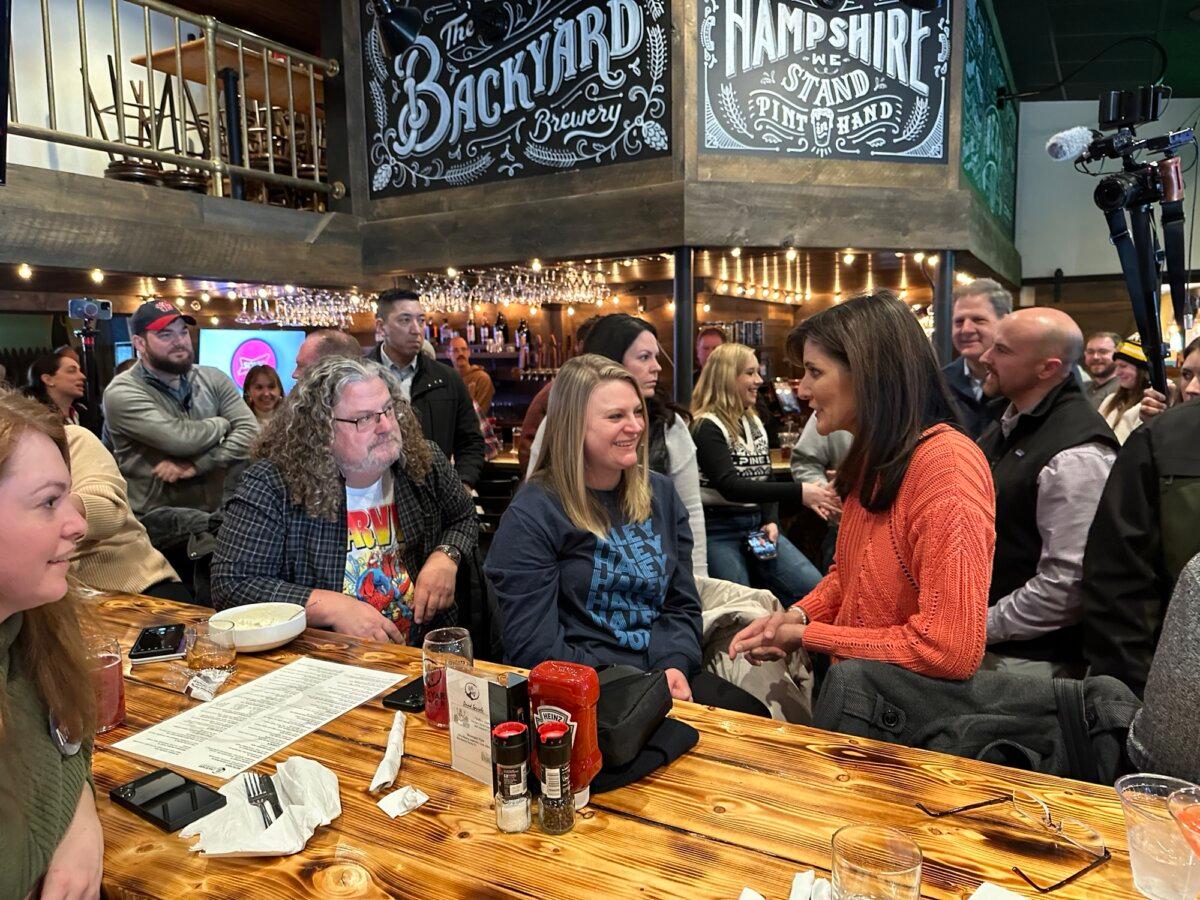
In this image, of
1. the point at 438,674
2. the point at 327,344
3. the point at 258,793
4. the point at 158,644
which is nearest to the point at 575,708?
the point at 438,674

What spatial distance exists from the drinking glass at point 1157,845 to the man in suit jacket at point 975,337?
274cm

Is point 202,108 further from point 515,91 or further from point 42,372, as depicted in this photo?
point 42,372

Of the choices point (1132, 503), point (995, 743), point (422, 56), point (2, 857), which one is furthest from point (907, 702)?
point (422, 56)

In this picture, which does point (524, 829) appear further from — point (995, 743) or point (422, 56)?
point (422, 56)

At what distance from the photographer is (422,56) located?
6266 millimetres

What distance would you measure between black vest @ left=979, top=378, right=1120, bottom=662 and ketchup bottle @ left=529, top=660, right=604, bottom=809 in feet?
5.03

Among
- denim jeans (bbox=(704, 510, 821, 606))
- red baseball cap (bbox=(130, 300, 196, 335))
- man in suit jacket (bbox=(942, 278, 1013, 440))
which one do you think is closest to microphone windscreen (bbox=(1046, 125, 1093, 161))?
man in suit jacket (bbox=(942, 278, 1013, 440))

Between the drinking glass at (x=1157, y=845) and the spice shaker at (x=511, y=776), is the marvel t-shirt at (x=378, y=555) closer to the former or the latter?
the spice shaker at (x=511, y=776)

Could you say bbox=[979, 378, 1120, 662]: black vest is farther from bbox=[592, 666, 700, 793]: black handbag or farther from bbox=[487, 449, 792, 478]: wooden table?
bbox=[487, 449, 792, 478]: wooden table

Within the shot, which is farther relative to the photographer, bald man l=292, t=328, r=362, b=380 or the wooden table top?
the wooden table top

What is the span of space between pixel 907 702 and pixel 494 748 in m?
0.95

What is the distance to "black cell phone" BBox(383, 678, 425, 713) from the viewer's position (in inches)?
70.0

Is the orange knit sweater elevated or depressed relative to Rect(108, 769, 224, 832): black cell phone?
elevated

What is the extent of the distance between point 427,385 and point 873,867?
11.7 ft
